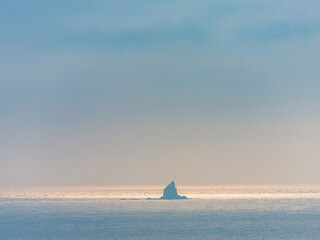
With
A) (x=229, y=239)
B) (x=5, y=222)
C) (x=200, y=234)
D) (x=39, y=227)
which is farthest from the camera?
(x=5, y=222)

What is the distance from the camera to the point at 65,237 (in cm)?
10506

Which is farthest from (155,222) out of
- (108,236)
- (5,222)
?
(5,222)

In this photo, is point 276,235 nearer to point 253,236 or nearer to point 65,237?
point 253,236

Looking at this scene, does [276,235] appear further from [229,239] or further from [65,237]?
[65,237]

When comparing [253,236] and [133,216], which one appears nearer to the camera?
[253,236]

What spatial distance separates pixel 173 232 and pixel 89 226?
2481cm

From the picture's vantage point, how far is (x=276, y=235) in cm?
10831

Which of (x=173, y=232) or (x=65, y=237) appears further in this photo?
(x=173, y=232)

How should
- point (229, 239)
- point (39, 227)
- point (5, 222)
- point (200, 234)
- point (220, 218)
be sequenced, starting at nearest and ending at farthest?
point (229, 239), point (200, 234), point (39, 227), point (5, 222), point (220, 218)

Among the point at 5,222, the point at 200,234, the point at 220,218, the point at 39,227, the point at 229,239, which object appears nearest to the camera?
the point at 229,239

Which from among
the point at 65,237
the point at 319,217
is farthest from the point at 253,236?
the point at 319,217

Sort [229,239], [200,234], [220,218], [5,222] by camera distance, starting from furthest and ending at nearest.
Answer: [220,218]
[5,222]
[200,234]
[229,239]

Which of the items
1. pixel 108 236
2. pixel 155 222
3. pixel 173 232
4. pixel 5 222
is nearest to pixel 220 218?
pixel 155 222

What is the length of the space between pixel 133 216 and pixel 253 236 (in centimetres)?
5619
